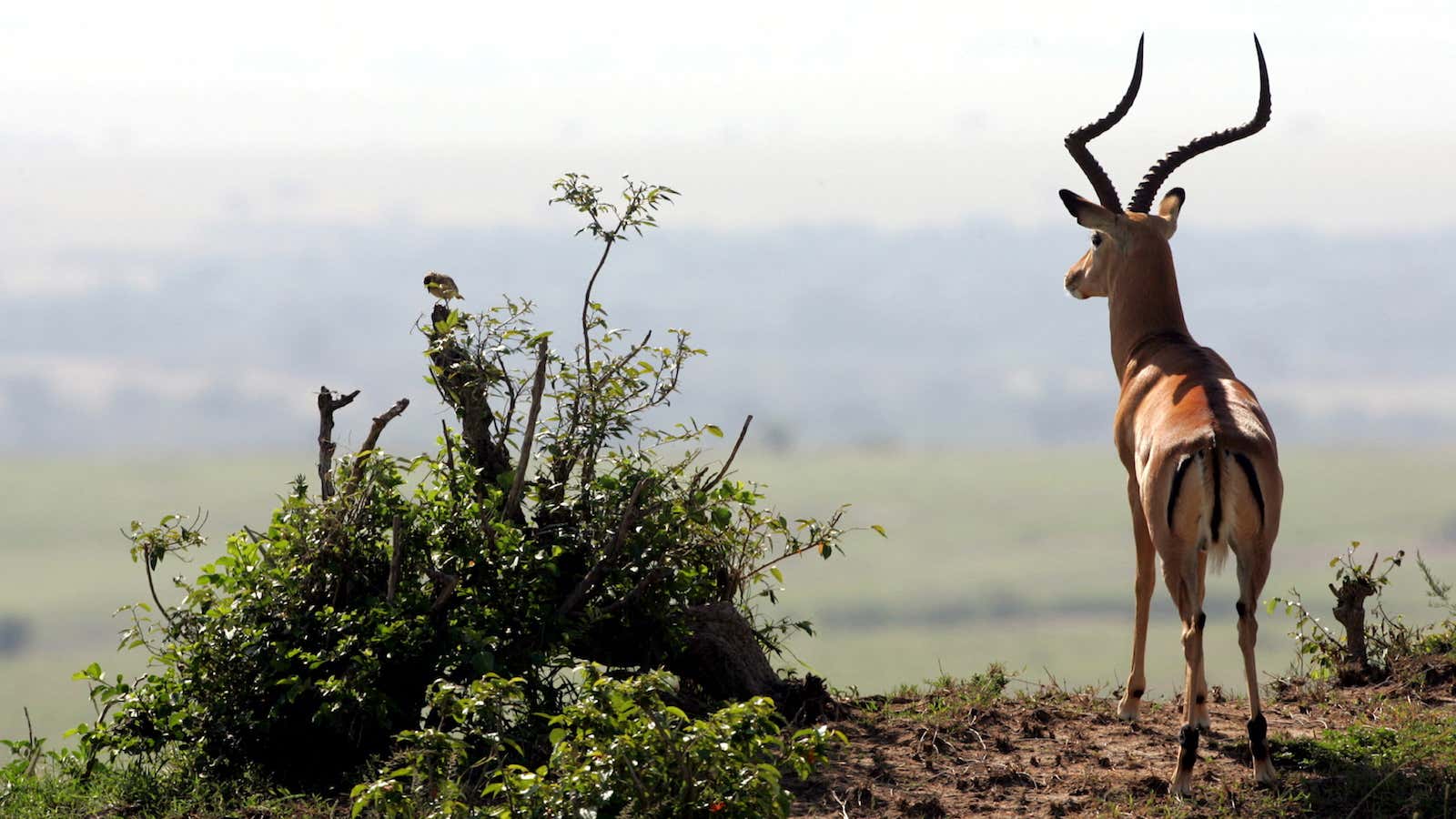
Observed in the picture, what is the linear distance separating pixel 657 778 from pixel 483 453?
3.36 meters

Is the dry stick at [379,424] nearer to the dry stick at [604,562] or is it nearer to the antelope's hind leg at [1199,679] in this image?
the dry stick at [604,562]

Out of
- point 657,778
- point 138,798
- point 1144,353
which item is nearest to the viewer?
point 657,778

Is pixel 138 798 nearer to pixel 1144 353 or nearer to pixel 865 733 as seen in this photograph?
pixel 865 733

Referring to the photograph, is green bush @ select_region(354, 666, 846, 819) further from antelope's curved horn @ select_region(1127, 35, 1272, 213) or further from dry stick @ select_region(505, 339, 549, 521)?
antelope's curved horn @ select_region(1127, 35, 1272, 213)

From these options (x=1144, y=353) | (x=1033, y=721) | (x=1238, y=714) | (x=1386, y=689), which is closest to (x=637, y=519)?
(x=1033, y=721)

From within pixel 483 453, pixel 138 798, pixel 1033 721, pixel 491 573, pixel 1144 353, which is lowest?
pixel 138 798

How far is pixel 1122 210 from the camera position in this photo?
29.7ft

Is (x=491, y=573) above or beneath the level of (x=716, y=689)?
above

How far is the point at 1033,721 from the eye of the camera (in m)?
7.73

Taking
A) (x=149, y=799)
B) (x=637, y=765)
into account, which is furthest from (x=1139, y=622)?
(x=149, y=799)

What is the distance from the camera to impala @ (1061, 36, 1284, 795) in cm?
650

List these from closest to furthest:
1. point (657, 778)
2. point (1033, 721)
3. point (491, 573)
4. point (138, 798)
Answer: point (657, 778) → point (138, 798) → point (491, 573) → point (1033, 721)

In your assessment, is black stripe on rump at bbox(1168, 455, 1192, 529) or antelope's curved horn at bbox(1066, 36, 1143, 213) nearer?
black stripe on rump at bbox(1168, 455, 1192, 529)

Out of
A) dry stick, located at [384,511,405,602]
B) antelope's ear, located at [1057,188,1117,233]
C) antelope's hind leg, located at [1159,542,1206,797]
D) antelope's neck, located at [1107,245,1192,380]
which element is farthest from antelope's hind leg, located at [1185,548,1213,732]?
dry stick, located at [384,511,405,602]
